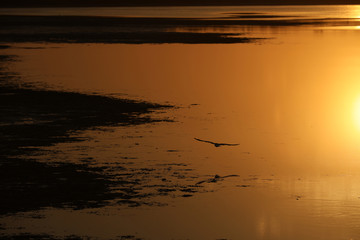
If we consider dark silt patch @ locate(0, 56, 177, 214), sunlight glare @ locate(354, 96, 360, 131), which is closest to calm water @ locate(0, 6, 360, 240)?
sunlight glare @ locate(354, 96, 360, 131)

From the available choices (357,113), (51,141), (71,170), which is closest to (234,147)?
(71,170)

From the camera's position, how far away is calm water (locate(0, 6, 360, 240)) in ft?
25.7

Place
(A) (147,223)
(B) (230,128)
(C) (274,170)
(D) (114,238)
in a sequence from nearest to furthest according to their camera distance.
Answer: (D) (114,238) → (A) (147,223) → (C) (274,170) → (B) (230,128)

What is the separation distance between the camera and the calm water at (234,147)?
785 centimetres

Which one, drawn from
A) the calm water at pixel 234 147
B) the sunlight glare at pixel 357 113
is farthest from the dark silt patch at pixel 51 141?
the sunlight glare at pixel 357 113

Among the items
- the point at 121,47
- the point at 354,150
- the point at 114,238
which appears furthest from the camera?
the point at 121,47

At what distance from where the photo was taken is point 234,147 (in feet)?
37.0

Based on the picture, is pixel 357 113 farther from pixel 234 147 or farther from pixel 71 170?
pixel 71 170

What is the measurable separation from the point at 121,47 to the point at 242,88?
42.0ft

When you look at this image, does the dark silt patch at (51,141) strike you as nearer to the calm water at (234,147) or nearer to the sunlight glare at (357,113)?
the calm water at (234,147)

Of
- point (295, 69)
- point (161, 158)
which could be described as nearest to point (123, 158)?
point (161, 158)

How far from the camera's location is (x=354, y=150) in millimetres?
11070

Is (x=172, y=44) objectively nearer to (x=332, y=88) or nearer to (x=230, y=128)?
(x=332, y=88)

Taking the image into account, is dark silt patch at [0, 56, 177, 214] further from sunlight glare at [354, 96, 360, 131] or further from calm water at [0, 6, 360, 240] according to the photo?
sunlight glare at [354, 96, 360, 131]
